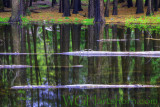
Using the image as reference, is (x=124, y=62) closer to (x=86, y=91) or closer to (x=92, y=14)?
(x=86, y=91)

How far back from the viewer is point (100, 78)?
7.32m

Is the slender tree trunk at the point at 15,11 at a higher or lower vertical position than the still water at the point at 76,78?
higher

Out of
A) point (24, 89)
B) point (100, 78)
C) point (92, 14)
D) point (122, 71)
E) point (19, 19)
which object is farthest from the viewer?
point (92, 14)

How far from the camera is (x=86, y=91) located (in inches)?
244

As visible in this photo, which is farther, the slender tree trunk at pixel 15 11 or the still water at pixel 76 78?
the slender tree trunk at pixel 15 11

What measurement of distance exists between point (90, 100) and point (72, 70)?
280 centimetres

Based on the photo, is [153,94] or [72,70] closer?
[153,94]

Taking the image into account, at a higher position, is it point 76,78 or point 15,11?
point 15,11

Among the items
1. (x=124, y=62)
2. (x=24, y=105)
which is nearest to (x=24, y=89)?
(x=24, y=105)

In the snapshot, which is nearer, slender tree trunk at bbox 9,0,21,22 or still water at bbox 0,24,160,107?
still water at bbox 0,24,160,107

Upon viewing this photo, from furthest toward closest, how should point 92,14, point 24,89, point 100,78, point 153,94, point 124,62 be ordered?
point 92,14, point 124,62, point 100,78, point 24,89, point 153,94

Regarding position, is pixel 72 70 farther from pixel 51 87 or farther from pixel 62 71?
pixel 51 87

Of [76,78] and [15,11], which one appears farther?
[15,11]

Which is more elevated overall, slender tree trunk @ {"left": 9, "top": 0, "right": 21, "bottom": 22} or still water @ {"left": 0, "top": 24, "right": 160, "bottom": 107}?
slender tree trunk @ {"left": 9, "top": 0, "right": 21, "bottom": 22}
